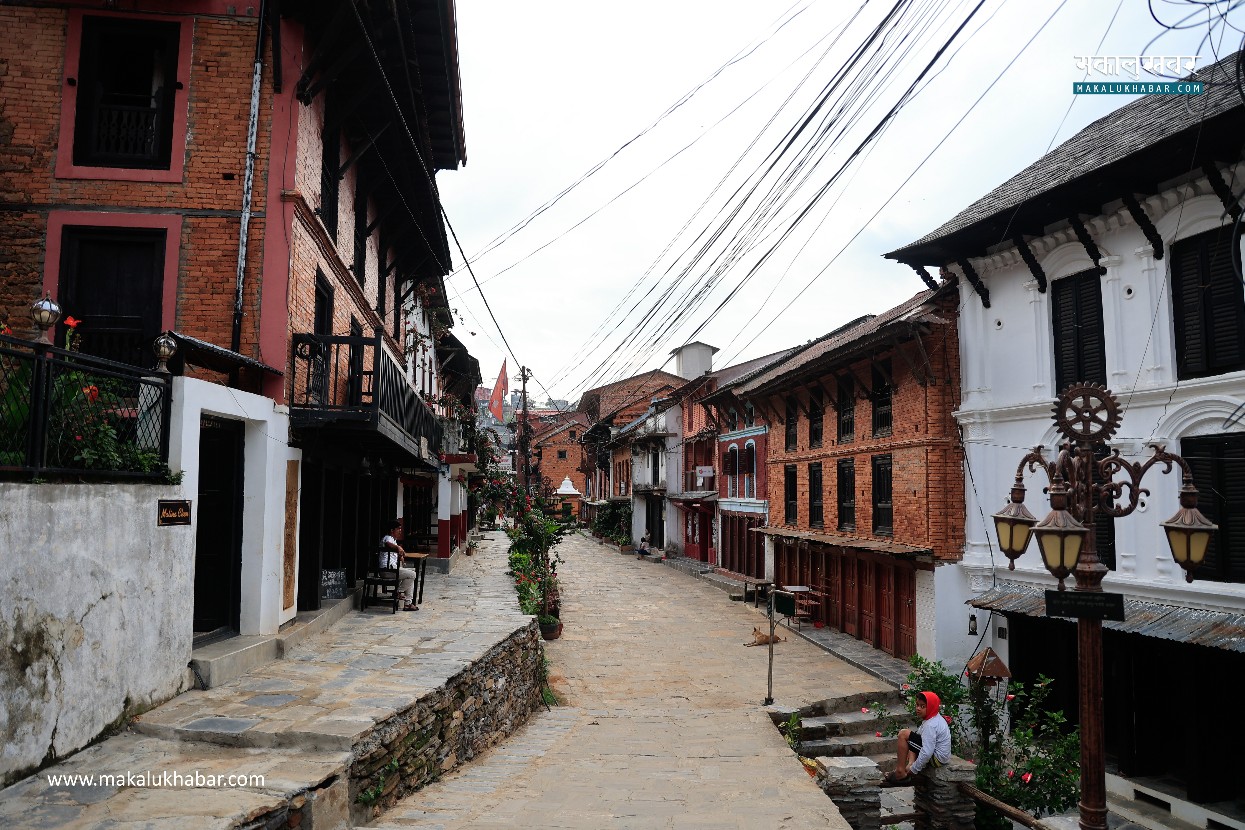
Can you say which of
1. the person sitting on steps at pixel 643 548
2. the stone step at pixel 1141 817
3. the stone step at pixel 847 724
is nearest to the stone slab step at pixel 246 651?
the stone step at pixel 847 724

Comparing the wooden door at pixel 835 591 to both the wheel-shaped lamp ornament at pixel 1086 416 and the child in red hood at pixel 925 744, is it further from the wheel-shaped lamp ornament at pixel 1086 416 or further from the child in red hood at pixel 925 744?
the wheel-shaped lamp ornament at pixel 1086 416

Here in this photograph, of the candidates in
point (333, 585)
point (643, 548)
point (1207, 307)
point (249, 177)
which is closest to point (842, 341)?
point (1207, 307)

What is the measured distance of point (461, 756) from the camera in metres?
9.09

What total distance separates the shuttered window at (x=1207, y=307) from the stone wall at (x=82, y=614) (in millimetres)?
12811

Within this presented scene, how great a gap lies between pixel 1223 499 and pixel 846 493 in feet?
34.2

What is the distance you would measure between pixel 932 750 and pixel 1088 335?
7.67 m

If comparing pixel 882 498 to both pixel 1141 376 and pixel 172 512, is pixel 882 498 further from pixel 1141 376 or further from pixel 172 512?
pixel 172 512

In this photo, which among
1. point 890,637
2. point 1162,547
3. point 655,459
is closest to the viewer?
point 1162,547

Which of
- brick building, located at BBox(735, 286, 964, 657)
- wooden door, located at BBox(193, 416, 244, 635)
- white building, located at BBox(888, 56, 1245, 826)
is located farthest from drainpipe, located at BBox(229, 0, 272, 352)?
brick building, located at BBox(735, 286, 964, 657)

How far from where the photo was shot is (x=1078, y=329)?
13008 millimetres

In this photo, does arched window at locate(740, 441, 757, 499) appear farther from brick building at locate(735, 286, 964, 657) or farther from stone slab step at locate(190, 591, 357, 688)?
stone slab step at locate(190, 591, 357, 688)

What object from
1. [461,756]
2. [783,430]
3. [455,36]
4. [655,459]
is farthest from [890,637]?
[655,459]

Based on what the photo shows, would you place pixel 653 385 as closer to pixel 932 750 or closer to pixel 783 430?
pixel 783 430

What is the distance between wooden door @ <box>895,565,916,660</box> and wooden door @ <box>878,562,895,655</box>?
0.64ft
